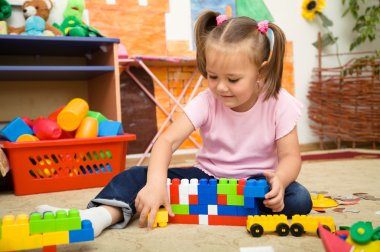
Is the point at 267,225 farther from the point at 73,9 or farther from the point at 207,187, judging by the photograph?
the point at 73,9

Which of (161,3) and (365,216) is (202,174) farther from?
(161,3)

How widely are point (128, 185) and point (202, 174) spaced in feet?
0.64

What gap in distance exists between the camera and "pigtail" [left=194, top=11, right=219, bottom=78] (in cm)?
91

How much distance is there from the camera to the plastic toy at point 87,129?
4.58 ft

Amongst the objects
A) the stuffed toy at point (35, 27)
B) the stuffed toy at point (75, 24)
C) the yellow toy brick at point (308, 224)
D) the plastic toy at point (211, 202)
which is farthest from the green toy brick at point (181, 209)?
the stuffed toy at point (35, 27)

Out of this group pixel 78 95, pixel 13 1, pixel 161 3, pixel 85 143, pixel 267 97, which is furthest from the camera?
pixel 161 3

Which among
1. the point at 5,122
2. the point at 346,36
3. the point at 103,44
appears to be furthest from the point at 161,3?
the point at 346,36

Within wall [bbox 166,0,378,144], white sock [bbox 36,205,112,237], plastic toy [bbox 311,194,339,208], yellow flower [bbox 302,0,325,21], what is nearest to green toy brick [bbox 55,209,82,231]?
white sock [bbox 36,205,112,237]

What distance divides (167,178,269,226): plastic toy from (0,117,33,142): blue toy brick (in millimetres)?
741

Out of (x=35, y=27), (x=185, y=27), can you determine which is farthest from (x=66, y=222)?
(x=185, y=27)

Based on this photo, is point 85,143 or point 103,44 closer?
point 85,143

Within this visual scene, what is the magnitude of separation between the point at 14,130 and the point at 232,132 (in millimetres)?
805

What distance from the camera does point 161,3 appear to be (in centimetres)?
209

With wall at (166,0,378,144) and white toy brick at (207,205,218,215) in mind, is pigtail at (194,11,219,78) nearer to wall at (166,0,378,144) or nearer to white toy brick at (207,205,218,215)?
white toy brick at (207,205,218,215)
